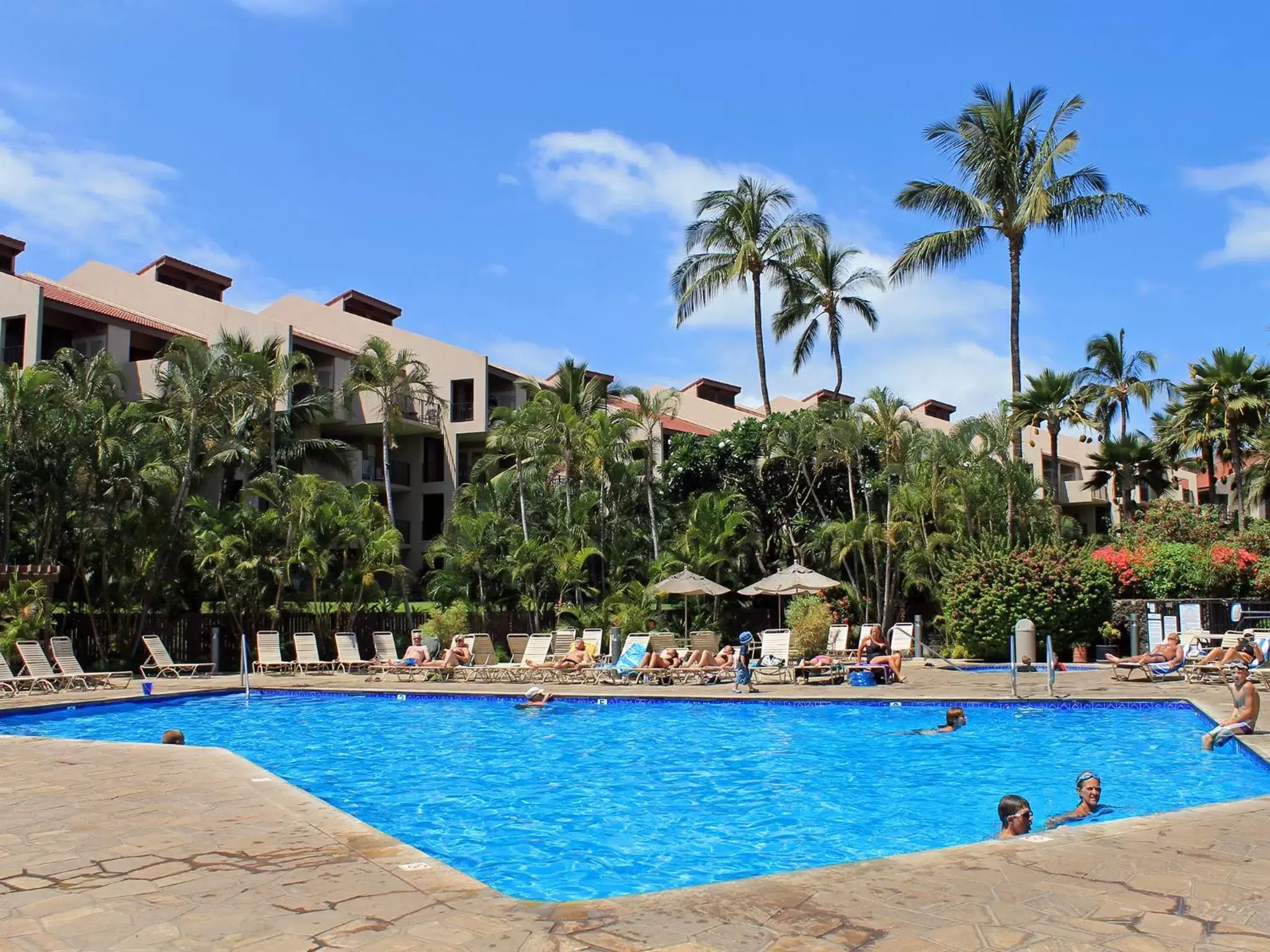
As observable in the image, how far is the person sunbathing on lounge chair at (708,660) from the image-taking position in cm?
1962

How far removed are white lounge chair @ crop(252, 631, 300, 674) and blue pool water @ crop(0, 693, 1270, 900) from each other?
13.8 feet

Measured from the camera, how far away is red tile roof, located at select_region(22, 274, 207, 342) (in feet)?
103

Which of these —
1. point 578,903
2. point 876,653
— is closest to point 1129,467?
point 876,653

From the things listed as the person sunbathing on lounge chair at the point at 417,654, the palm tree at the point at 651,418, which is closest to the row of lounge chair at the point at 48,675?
the person sunbathing on lounge chair at the point at 417,654

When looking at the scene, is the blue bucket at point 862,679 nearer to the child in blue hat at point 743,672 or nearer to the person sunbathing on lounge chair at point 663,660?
the child in blue hat at point 743,672

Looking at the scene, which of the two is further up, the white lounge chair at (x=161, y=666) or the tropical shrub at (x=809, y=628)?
the tropical shrub at (x=809, y=628)

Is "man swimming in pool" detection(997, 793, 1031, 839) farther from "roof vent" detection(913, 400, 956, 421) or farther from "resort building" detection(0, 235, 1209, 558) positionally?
"roof vent" detection(913, 400, 956, 421)

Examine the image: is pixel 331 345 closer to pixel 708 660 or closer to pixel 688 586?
pixel 688 586

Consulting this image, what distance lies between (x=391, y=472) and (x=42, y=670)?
2169cm

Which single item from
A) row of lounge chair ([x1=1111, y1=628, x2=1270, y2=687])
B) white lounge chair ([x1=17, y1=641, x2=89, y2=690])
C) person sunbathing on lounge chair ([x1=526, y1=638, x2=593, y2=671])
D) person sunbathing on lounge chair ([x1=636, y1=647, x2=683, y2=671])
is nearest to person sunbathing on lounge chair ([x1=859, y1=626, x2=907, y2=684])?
person sunbathing on lounge chair ([x1=636, y1=647, x2=683, y2=671])

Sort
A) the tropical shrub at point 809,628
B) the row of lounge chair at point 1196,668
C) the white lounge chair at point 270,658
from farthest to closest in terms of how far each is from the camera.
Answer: the tropical shrub at point 809,628 < the white lounge chair at point 270,658 < the row of lounge chair at point 1196,668

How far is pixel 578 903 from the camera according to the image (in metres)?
4.93

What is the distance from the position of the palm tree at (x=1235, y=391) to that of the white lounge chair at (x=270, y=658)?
88.3 ft

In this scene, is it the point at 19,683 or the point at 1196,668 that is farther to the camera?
the point at 19,683
